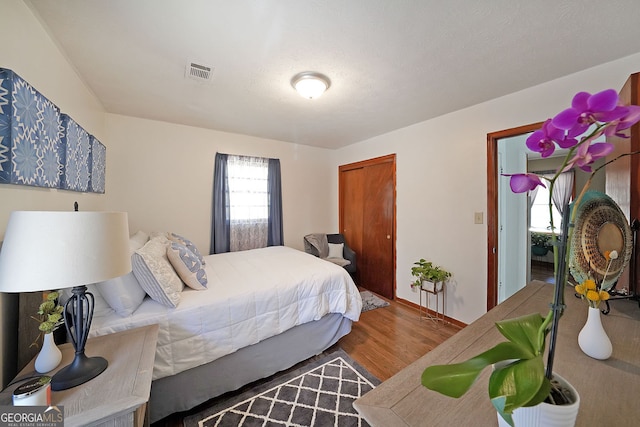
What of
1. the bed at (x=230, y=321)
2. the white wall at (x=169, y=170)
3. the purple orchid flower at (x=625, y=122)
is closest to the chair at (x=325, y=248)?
the white wall at (x=169, y=170)

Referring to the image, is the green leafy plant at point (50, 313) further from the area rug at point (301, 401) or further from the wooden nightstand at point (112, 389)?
the area rug at point (301, 401)

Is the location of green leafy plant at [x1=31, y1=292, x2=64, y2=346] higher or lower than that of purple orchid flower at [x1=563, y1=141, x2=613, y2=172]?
lower

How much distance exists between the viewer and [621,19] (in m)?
1.31

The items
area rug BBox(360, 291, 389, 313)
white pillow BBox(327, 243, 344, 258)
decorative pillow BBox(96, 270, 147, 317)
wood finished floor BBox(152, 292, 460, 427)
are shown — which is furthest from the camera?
white pillow BBox(327, 243, 344, 258)

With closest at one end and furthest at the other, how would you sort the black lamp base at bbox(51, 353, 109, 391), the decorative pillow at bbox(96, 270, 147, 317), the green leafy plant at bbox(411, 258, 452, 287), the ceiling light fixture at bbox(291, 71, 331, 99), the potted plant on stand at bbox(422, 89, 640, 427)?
the potted plant on stand at bbox(422, 89, 640, 427) → the black lamp base at bbox(51, 353, 109, 391) → the decorative pillow at bbox(96, 270, 147, 317) → the ceiling light fixture at bbox(291, 71, 331, 99) → the green leafy plant at bbox(411, 258, 452, 287)

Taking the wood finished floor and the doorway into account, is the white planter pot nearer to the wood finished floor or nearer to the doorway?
the wood finished floor

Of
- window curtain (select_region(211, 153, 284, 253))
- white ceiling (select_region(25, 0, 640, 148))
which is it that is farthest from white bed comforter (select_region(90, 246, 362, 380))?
white ceiling (select_region(25, 0, 640, 148))

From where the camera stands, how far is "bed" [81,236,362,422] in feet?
Result: 4.66

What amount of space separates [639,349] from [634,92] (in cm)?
115

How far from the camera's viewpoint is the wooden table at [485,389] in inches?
23.7

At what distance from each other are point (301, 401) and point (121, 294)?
1.39 m

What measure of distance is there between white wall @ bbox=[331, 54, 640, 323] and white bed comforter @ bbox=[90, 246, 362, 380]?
1257 mm

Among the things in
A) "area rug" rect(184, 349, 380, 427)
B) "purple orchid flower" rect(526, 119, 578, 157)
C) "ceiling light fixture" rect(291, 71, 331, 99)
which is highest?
"ceiling light fixture" rect(291, 71, 331, 99)

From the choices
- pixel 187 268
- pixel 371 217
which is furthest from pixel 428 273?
pixel 187 268
